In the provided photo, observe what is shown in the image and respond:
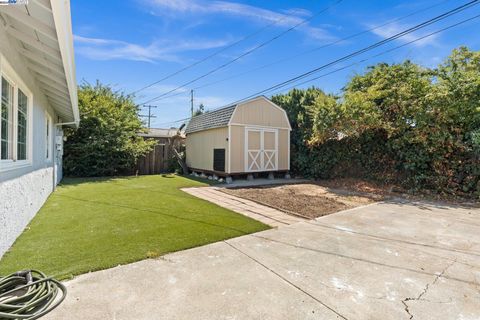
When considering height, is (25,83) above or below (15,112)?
above

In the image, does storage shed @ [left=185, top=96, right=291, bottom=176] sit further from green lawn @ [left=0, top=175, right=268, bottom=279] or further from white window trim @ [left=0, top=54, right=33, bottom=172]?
white window trim @ [left=0, top=54, right=33, bottom=172]

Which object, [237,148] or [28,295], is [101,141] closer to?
[237,148]

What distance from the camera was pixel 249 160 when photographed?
32.5 ft

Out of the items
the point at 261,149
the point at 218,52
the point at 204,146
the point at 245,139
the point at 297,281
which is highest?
the point at 218,52

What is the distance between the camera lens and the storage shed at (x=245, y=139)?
374 inches

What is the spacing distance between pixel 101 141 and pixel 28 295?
9.83m

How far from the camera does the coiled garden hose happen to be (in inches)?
71.0

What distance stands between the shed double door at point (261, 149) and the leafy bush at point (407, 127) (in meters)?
1.58

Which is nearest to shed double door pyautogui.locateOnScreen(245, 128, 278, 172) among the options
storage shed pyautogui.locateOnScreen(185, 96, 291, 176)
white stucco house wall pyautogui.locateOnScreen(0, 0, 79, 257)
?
storage shed pyautogui.locateOnScreen(185, 96, 291, 176)

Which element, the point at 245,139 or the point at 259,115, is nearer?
the point at 245,139

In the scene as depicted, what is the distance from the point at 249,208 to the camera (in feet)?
17.9

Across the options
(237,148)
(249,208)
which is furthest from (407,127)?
(249,208)

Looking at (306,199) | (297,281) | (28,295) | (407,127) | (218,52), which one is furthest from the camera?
(218,52)

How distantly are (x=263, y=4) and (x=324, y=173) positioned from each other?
6965mm
